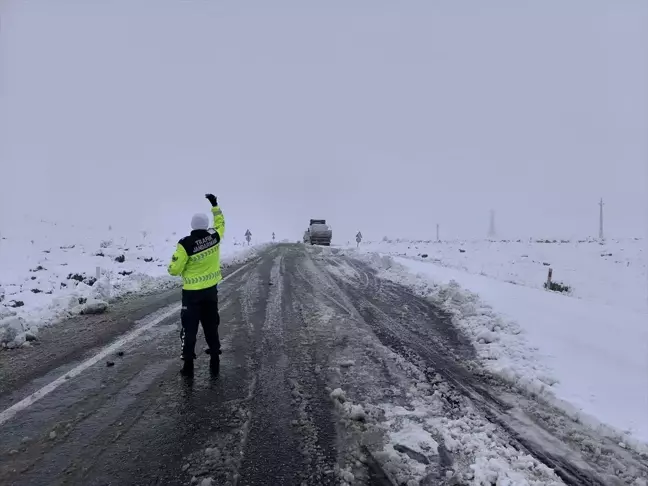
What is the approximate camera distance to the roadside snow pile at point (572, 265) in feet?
54.9

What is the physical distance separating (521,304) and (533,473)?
19.2 ft

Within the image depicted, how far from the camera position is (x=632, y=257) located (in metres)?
23.8

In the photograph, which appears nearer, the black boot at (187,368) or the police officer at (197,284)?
the black boot at (187,368)

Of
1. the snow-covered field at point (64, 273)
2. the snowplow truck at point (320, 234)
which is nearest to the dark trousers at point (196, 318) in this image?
the snow-covered field at point (64, 273)

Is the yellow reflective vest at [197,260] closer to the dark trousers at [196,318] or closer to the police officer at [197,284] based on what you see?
the police officer at [197,284]

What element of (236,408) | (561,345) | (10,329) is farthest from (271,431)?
(10,329)

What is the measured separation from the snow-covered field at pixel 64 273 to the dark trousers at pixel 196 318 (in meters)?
3.06

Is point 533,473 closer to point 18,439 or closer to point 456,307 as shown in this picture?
point 18,439

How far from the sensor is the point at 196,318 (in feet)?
17.4

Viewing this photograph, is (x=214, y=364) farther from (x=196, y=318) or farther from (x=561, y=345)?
(x=561, y=345)

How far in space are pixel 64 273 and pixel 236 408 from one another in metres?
12.6

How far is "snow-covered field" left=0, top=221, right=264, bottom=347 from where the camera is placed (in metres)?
8.02

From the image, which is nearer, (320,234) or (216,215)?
(216,215)

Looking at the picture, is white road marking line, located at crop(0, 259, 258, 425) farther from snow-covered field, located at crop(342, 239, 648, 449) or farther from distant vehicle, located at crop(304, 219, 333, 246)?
distant vehicle, located at crop(304, 219, 333, 246)
